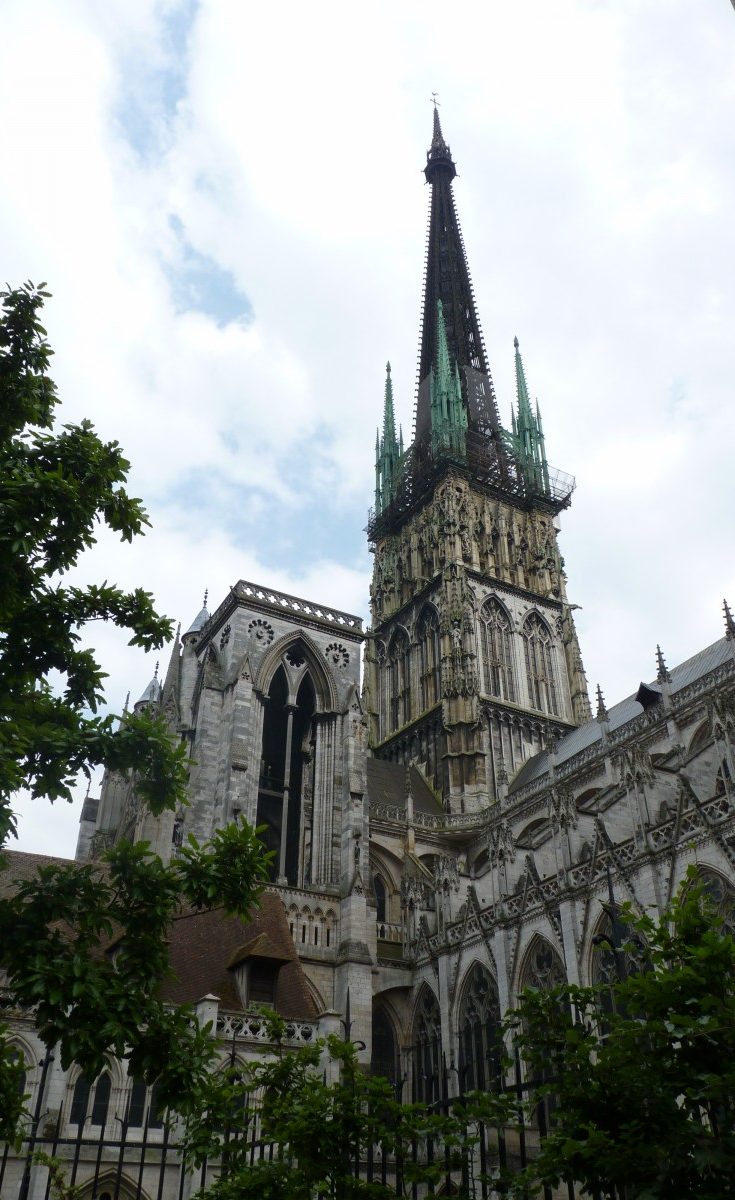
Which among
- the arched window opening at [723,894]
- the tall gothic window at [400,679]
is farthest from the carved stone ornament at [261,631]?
the tall gothic window at [400,679]

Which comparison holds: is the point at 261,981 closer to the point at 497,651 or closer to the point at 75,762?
the point at 75,762

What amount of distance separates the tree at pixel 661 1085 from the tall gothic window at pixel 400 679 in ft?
148

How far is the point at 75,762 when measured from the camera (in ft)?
30.6

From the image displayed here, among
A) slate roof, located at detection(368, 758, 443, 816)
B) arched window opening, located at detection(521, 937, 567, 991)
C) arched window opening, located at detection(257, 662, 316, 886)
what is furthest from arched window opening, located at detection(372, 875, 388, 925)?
arched window opening, located at detection(521, 937, 567, 991)

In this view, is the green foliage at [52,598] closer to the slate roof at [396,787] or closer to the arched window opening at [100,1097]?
the arched window opening at [100,1097]

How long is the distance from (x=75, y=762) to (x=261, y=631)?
78.8ft

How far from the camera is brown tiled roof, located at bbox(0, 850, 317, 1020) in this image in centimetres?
2177

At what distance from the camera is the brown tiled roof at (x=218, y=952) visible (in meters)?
21.8

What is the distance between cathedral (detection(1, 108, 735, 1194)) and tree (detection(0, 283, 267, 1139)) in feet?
9.38

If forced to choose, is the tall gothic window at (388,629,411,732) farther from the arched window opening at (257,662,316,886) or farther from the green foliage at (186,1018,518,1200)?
the green foliage at (186,1018,518,1200)

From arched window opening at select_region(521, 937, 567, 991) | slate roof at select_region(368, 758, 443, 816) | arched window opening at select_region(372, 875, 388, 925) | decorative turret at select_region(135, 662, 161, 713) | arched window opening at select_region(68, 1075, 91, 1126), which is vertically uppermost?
decorative turret at select_region(135, 662, 161, 713)

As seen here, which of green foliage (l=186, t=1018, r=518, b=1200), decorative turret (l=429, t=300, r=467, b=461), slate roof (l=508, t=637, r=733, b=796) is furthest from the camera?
decorative turret (l=429, t=300, r=467, b=461)

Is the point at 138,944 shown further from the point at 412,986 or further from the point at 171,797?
the point at 412,986

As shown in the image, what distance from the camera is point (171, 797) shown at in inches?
394
